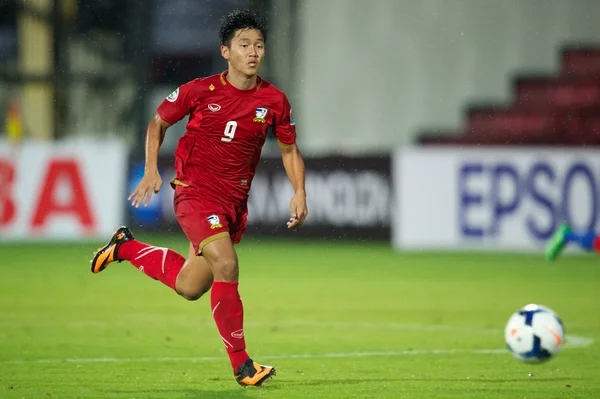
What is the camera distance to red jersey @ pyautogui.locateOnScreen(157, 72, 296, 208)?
686 cm

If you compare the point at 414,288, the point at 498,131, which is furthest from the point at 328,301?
the point at 498,131

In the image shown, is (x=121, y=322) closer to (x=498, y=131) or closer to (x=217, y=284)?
(x=217, y=284)

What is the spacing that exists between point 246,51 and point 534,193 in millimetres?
10462

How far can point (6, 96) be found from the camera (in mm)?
25359

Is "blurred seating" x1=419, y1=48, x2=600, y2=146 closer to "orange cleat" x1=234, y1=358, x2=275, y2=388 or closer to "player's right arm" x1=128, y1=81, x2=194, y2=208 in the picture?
"player's right arm" x1=128, y1=81, x2=194, y2=208

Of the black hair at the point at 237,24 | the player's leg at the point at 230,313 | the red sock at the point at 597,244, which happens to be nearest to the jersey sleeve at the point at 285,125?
the black hair at the point at 237,24

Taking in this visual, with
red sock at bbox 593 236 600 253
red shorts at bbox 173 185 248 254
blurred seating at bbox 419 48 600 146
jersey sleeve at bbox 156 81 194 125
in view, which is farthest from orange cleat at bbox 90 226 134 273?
blurred seating at bbox 419 48 600 146

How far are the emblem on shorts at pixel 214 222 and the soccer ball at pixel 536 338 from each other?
169cm

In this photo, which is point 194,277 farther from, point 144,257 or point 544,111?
point 544,111

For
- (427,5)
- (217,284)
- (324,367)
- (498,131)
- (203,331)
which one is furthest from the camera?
(427,5)

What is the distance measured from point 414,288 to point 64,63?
12.3 metres

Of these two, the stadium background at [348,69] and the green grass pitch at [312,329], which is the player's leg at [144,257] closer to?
the green grass pitch at [312,329]

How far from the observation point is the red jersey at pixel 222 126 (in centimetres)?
686

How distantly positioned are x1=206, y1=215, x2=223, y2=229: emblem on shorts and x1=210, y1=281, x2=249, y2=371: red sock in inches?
12.8
